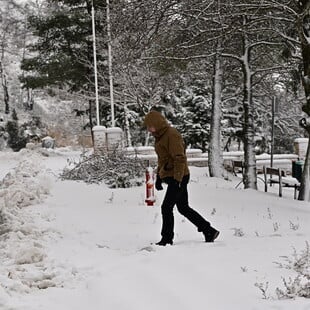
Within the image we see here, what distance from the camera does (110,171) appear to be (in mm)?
15398

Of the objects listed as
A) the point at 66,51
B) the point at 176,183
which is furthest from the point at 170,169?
the point at 66,51

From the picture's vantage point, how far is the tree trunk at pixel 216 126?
59.0 ft

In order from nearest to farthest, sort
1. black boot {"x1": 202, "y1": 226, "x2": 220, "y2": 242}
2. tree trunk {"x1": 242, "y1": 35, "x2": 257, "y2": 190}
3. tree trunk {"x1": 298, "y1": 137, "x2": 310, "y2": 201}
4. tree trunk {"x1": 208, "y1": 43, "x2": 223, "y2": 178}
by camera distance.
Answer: black boot {"x1": 202, "y1": 226, "x2": 220, "y2": 242} < tree trunk {"x1": 298, "y1": 137, "x2": 310, "y2": 201} < tree trunk {"x1": 242, "y1": 35, "x2": 257, "y2": 190} < tree trunk {"x1": 208, "y1": 43, "x2": 223, "y2": 178}

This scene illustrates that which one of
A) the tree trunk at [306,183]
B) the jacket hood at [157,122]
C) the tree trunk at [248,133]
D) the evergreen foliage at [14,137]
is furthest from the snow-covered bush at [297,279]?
the evergreen foliage at [14,137]

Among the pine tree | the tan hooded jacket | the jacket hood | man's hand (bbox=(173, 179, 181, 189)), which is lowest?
man's hand (bbox=(173, 179, 181, 189))

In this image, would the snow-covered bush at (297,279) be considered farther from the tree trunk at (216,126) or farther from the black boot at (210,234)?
the tree trunk at (216,126)

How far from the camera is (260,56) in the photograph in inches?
640

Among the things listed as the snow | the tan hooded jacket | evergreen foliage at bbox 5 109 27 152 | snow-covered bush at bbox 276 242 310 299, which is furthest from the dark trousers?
evergreen foliage at bbox 5 109 27 152

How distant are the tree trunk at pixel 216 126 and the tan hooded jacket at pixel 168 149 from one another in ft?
35.9

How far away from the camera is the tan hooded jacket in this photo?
6387mm

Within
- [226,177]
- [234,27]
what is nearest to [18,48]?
[226,177]

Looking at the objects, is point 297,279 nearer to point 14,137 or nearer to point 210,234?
point 210,234

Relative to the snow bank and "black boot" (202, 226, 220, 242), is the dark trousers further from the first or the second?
the snow bank

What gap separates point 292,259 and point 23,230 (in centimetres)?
352
